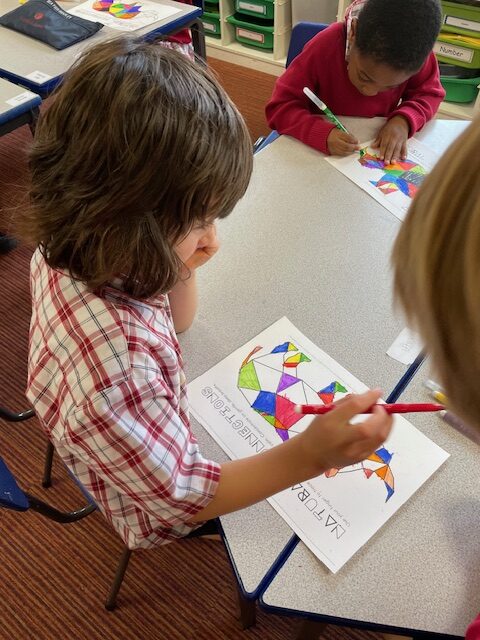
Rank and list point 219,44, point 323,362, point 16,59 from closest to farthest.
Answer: point 323,362 < point 16,59 < point 219,44

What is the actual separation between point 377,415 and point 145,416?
0.29m

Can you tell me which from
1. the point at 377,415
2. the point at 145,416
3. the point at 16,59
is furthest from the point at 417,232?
the point at 16,59

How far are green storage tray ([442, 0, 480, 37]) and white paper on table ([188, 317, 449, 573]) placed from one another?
207cm

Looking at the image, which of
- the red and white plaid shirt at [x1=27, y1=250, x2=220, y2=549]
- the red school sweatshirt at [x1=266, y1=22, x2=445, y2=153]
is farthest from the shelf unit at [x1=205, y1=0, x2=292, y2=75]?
the red and white plaid shirt at [x1=27, y1=250, x2=220, y2=549]

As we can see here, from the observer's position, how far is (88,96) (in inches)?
24.5

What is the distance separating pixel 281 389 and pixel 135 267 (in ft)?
1.13

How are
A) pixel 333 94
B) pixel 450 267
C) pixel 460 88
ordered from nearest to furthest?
pixel 450 267
pixel 333 94
pixel 460 88

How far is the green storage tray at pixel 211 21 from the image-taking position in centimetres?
313

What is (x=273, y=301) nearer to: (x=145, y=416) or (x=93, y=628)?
(x=145, y=416)

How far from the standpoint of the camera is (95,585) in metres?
1.37

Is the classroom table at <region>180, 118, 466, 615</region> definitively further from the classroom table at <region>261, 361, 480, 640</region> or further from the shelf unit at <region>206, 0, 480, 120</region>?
the shelf unit at <region>206, 0, 480, 120</region>

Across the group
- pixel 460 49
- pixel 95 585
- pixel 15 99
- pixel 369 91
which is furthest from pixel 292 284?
pixel 460 49

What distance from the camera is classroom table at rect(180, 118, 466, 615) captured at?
29.8 inches

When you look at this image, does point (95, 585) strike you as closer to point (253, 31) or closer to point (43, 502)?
point (43, 502)
